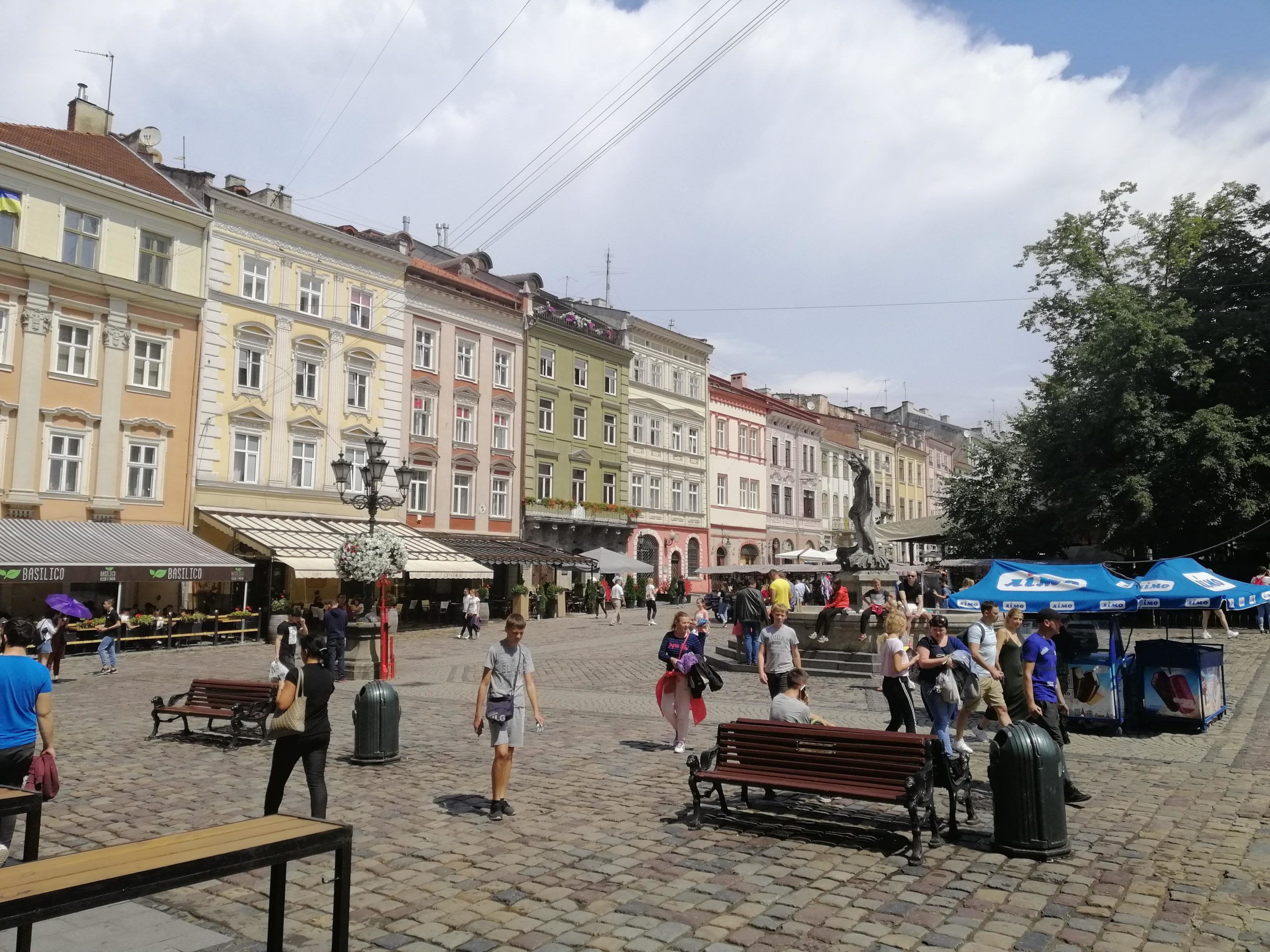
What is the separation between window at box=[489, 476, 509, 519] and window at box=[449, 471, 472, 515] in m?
1.00

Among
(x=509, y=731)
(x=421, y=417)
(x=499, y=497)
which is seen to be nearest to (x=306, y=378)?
(x=421, y=417)

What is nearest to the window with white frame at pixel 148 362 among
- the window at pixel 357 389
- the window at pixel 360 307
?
the window at pixel 357 389

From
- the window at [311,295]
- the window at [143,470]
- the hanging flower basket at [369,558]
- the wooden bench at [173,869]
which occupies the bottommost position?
the wooden bench at [173,869]

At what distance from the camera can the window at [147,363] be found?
94.4 feet

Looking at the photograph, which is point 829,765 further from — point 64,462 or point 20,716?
point 64,462

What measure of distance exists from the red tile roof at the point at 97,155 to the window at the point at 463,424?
39.7ft

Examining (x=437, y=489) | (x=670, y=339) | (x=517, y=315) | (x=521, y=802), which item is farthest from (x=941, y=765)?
(x=670, y=339)

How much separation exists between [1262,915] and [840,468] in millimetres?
61657

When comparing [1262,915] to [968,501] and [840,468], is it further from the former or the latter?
[840,468]

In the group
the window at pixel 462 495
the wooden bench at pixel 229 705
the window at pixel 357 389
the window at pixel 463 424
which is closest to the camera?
the wooden bench at pixel 229 705

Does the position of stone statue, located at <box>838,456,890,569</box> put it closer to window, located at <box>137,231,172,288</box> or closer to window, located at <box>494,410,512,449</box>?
window, located at <box>494,410,512,449</box>

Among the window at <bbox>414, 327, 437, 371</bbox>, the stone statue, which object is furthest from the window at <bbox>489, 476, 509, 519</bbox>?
the stone statue

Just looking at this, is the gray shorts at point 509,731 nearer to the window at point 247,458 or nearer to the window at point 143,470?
the window at point 143,470

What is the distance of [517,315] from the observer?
41.6 m
